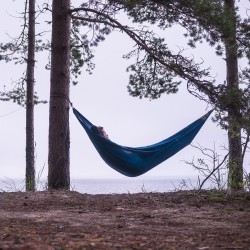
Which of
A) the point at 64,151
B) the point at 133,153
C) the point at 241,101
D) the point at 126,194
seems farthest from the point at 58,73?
the point at 241,101

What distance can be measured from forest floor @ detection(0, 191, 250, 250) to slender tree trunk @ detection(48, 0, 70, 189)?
27.8 inches

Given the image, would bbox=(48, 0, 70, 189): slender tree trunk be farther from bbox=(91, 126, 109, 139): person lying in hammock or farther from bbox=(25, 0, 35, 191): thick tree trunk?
bbox=(25, 0, 35, 191): thick tree trunk

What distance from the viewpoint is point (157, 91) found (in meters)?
6.96

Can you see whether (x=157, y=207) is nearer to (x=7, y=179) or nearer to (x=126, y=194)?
(x=126, y=194)

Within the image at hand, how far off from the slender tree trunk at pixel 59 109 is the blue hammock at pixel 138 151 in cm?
37

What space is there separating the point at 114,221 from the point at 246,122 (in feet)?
→ 7.01

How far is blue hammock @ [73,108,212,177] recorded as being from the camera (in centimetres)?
597

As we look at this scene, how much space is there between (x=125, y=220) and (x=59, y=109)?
308 cm

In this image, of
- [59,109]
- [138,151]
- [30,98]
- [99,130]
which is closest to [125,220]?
[138,151]

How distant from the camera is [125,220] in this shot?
368cm

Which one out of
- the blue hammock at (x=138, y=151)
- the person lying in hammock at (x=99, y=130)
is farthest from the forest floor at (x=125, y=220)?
the person lying in hammock at (x=99, y=130)

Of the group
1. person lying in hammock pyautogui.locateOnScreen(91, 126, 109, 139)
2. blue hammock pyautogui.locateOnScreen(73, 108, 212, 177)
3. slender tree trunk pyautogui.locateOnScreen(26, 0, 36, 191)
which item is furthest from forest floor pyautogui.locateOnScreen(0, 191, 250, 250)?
slender tree trunk pyautogui.locateOnScreen(26, 0, 36, 191)

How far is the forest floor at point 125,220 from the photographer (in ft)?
8.61

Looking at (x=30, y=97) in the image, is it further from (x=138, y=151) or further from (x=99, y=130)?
Answer: (x=138, y=151)
